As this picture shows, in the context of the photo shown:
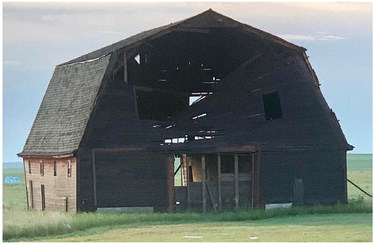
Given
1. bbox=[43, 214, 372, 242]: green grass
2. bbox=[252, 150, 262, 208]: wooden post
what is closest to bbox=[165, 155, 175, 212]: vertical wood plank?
bbox=[252, 150, 262, 208]: wooden post

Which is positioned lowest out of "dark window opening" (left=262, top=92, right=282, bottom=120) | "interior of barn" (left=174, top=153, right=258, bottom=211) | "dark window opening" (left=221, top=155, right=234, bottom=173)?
"interior of barn" (left=174, top=153, right=258, bottom=211)

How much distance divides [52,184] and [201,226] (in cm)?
853

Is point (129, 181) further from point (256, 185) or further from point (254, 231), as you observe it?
point (254, 231)

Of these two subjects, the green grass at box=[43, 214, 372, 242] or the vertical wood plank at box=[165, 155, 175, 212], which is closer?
the green grass at box=[43, 214, 372, 242]

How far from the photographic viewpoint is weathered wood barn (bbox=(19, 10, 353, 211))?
129ft

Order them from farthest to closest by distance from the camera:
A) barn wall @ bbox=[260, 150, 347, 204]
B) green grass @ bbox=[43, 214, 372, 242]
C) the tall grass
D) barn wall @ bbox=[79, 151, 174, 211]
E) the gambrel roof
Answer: barn wall @ bbox=[260, 150, 347, 204] < the gambrel roof < barn wall @ bbox=[79, 151, 174, 211] < the tall grass < green grass @ bbox=[43, 214, 372, 242]

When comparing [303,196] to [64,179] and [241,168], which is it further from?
[64,179]

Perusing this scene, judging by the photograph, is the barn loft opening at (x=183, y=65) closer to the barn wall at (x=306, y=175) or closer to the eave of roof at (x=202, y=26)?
the eave of roof at (x=202, y=26)

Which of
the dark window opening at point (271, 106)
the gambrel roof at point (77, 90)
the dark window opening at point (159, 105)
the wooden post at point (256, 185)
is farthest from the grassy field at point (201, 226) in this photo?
the dark window opening at point (159, 105)

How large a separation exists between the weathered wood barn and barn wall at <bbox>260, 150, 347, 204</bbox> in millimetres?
36

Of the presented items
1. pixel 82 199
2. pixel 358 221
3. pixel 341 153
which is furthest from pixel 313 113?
pixel 82 199

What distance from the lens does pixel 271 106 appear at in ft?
139

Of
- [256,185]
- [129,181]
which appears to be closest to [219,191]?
[256,185]

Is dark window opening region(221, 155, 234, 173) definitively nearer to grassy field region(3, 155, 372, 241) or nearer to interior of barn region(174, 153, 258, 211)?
interior of barn region(174, 153, 258, 211)
